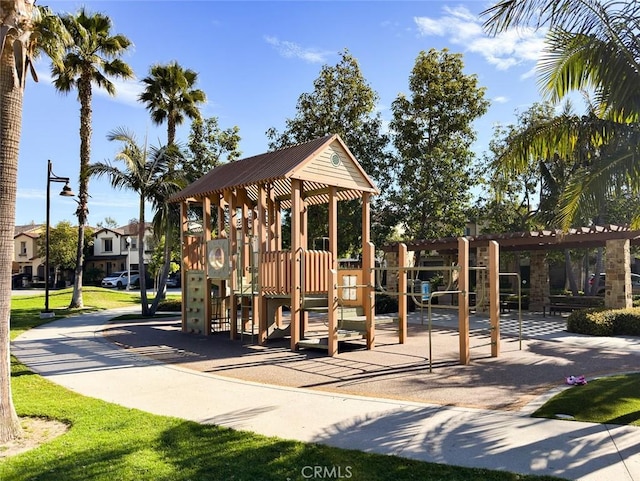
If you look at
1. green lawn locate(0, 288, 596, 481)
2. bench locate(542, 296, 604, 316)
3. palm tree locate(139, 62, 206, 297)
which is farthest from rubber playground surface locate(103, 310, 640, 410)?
palm tree locate(139, 62, 206, 297)

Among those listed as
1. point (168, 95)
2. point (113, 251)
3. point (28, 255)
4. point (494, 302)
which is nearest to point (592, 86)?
point (494, 302)

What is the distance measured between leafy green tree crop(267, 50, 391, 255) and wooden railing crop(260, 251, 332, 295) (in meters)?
9.24

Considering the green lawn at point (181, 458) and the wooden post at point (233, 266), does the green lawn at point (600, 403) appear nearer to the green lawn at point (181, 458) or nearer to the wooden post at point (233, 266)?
the green lawn at point (181, 458)

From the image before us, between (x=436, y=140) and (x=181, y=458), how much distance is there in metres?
18.4

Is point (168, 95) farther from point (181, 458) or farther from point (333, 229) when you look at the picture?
point (181, 458)

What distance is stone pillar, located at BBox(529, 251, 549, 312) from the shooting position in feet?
68.6

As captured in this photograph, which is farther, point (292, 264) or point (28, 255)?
point (28, 255)

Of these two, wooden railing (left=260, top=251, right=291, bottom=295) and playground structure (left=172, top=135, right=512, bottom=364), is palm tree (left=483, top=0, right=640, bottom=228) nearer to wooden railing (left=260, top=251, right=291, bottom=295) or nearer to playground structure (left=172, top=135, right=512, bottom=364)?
playground structure (left=172, top=135, right=512, bottom=364)

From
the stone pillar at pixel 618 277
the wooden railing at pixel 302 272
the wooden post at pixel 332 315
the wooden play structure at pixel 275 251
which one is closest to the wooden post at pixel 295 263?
the wooden play structure at pixel 275 251

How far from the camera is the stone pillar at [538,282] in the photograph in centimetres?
2091

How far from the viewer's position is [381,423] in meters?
5.67

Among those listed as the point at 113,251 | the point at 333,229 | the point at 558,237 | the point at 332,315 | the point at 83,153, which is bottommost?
the point at 332,315

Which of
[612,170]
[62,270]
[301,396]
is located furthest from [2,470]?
[62,270]

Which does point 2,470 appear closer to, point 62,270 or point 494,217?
point 494,217
